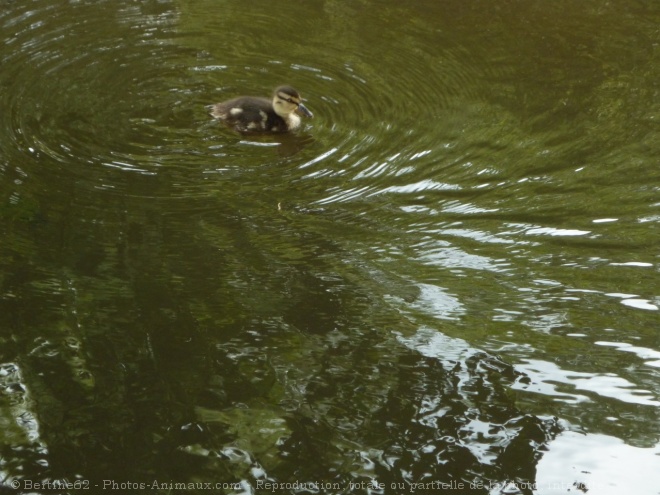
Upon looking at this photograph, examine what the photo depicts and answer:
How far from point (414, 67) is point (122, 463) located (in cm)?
333

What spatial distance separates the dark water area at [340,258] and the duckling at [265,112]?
0.07 meters

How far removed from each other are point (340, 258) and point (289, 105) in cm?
156

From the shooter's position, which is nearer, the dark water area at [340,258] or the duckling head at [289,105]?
the dark water area at [340,258]

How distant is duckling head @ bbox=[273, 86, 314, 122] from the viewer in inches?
193

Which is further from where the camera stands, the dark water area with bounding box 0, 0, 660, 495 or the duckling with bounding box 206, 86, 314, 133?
the duckling with bounding box 206, 86, 314, 133

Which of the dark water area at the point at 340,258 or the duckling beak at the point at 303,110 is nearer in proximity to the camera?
the dark water area at the point at 340,258

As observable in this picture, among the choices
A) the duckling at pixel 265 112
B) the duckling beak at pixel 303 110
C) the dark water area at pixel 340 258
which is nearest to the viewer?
the dark water area at pixel 340 258

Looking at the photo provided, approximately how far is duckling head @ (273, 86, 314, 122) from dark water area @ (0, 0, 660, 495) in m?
0.08

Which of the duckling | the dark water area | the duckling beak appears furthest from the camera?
the duckling beak

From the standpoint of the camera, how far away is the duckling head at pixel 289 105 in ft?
16.0

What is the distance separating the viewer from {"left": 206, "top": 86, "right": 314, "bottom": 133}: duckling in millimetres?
4832

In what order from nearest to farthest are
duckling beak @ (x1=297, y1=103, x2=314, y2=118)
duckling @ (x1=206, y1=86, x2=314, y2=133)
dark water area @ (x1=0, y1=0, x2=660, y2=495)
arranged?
dark water area @ (x1=0, y1=0, x2=660, y2=495) < duckling @ (x1=206, y1=86, x2=314, y2=133) < duckling beak @ (x1=297, y1=103, x2=314, y2=118)

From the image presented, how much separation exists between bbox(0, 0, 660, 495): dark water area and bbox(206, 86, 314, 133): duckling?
0.07m

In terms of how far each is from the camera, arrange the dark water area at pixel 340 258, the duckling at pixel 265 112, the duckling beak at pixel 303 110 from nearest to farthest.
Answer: the dark water area at pixel 340 258, the duckling at pixel 265 112, the duckling beak at pixel 303 110
